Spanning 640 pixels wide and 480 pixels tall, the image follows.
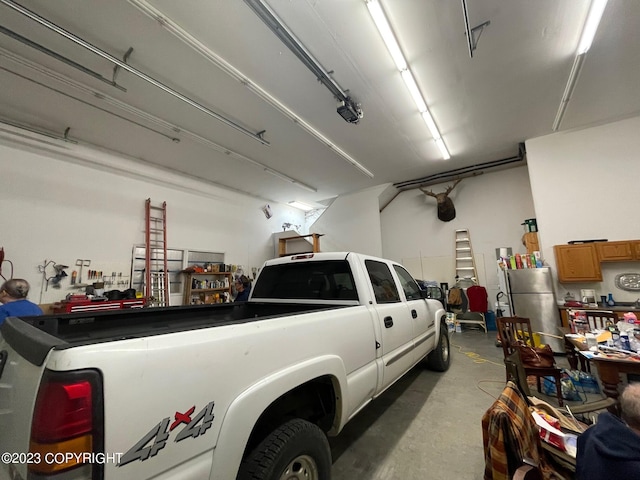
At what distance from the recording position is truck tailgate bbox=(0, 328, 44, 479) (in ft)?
2.33

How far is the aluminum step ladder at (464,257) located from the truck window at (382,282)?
18.4 ft

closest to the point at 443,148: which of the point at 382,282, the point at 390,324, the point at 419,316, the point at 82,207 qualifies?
the point at 419,316

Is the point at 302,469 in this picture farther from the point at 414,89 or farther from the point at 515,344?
the point at 414,89

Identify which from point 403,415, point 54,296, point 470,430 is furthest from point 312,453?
point 54,296

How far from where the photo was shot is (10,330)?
3.30ft

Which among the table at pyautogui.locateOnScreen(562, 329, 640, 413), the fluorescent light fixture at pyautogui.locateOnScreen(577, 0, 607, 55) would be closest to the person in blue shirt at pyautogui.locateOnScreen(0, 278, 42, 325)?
the table at pyautogui.locateOnScreen(562, 329, 640, 413)

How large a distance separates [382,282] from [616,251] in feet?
16.7

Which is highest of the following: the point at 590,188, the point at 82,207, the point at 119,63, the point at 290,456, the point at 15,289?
the point at 119,63

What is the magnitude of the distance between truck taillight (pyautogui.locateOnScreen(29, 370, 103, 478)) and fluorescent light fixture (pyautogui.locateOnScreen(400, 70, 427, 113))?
4419mm

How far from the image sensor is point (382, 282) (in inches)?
97.2

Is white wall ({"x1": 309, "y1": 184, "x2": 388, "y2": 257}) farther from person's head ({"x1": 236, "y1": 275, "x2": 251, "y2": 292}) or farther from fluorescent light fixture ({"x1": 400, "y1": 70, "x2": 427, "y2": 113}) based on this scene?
fluorescent light fixture ({"x1": 400, "y1": 70, "x2": 427, "y2": 113})

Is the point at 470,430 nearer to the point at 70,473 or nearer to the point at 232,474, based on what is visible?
the point at 232,474

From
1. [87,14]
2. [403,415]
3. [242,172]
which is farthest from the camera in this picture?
[242,172]

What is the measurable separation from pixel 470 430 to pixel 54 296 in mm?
6270
